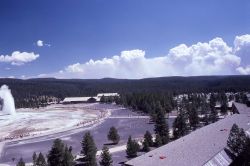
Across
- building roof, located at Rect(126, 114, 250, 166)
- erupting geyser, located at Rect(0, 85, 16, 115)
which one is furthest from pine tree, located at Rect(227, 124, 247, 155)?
erupting geyser, located at Rect(0, 85, 16, 115)

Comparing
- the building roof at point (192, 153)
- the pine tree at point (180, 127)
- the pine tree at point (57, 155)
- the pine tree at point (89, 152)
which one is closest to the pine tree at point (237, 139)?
the building roof at point (192, 153)

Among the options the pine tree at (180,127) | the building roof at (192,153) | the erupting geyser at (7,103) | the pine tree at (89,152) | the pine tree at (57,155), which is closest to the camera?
the building roof at (192,153)

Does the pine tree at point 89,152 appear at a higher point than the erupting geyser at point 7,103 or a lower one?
lower

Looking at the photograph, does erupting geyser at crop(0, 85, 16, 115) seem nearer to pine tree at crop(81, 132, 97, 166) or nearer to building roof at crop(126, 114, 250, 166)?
pine tree at crop(81, 132, 97, 166)

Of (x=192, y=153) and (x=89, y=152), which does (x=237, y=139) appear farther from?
(x=89, y=152)

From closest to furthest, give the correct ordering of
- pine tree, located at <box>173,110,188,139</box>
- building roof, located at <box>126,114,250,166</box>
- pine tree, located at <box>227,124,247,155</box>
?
building roof, located at <box>126,114,250,166</box> < pine tree, located at <box>227,124,247,155</box> < pine tree, located at <box>173,110,188,139</box>

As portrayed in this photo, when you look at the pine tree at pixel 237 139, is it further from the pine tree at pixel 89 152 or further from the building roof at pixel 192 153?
the pine tree at pixel 89 152

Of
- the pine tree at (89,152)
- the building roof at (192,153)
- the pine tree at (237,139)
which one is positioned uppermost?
the pine tree at (237,139)

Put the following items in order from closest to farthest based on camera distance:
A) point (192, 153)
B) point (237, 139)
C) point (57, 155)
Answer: point (192, 153), point (237, 139), point (57, 155)

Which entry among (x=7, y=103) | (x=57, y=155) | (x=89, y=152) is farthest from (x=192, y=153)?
(x=7, y=103)

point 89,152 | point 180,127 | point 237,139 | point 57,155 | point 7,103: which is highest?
point 7,103

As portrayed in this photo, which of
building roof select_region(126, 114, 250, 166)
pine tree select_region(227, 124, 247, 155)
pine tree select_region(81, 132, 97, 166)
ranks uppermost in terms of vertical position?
pine tree select_region(227, 124, 247, 155)
